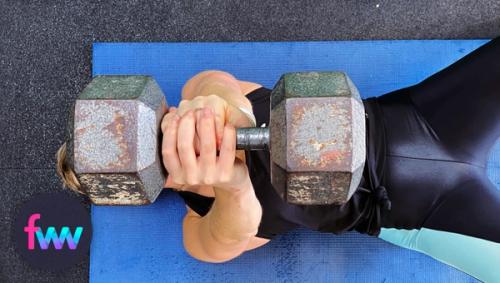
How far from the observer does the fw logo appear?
1342 mm

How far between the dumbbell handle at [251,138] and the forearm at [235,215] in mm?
113

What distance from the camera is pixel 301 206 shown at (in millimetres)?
958

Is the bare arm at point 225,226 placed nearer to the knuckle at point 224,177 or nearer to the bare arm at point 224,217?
the bare arm at point 224,217

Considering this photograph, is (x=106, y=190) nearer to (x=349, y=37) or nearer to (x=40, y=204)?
(x=40, y=204)

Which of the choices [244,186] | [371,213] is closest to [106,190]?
[244,186]

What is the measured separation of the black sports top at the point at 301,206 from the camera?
3.08ft

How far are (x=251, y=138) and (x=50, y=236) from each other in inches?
37.9

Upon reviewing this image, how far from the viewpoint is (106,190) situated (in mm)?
646

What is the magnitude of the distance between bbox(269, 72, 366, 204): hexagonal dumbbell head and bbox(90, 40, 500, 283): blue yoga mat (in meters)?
0.68

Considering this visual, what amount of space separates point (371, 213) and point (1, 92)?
1158mm

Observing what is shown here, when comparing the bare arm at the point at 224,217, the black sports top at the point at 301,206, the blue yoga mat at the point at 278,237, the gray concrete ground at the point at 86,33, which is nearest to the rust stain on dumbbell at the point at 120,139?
the bare arm at the point at 224,217

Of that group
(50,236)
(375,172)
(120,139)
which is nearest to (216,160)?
(120,139)

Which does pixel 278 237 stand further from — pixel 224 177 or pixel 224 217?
pixel 224 177

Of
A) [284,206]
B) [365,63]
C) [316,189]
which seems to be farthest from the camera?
[365,63]
